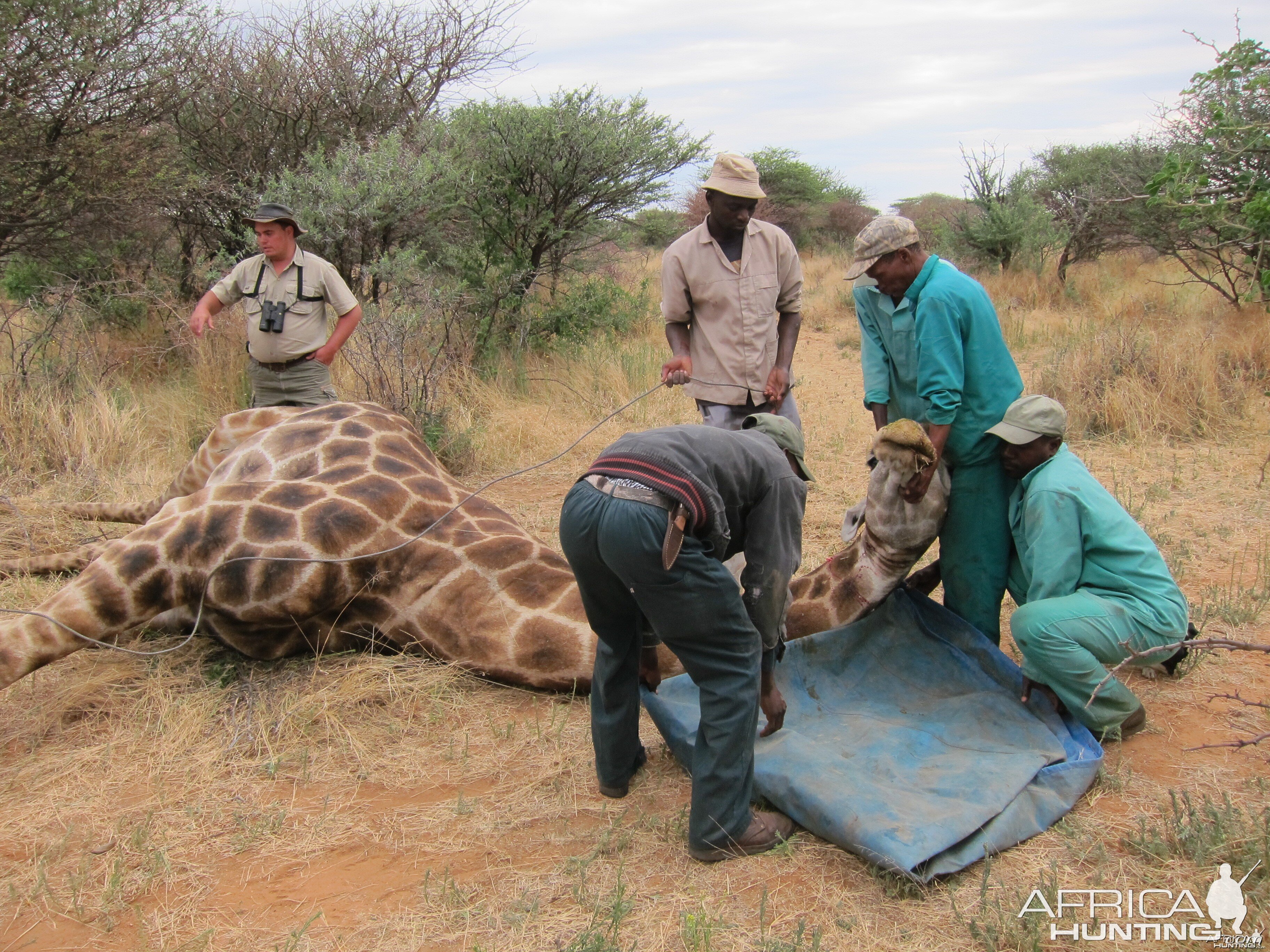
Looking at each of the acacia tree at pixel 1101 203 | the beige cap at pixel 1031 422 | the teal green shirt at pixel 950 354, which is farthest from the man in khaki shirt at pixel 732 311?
the acacia tree at pixel 1101 203

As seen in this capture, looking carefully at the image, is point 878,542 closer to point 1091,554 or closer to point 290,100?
point 1091,554

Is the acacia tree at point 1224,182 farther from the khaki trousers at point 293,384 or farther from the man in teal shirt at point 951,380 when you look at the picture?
the khaki trousers at point 293,384

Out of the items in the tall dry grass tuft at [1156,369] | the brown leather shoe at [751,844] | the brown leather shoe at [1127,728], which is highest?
the tall dry grass tuft at [1156,369]

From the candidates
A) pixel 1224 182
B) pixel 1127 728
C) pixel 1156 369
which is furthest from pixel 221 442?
pixel 1224 182

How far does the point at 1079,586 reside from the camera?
3549 mm

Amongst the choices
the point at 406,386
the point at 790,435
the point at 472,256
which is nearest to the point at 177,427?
the point at 406,386

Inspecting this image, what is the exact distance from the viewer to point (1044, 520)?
347 centimetres

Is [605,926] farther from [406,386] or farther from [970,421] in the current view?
[406,386]

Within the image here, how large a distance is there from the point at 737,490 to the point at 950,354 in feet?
3.98

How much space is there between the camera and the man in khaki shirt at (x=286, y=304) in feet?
17.8

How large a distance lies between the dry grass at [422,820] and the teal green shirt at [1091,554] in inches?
18.2

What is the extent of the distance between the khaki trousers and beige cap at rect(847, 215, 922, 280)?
3.26 meters

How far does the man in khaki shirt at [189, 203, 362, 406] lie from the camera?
543 centimetres

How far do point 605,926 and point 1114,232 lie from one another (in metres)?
14.6
